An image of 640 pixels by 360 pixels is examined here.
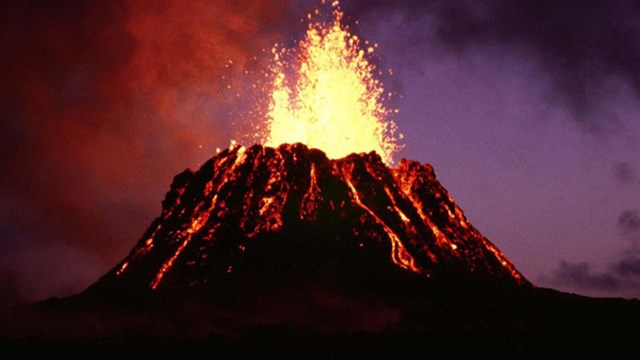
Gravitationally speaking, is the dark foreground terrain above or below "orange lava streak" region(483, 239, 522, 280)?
below

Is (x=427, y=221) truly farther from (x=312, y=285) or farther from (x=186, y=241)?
(x=186, y=241)

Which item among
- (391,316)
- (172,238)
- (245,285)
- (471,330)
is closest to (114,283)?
(172,238)

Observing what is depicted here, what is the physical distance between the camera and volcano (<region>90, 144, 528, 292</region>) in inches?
2598

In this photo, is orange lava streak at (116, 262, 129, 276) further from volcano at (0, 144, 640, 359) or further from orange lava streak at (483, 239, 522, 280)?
orange lava streak at (483, 239, 522, 280)

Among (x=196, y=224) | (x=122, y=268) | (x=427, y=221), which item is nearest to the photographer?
(x=122, y=268)

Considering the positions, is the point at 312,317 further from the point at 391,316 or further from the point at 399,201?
the point at 399,201

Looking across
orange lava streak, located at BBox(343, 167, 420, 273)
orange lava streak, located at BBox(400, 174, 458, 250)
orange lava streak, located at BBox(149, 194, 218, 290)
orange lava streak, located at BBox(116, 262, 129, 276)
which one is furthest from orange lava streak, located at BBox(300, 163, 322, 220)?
orange lava streak, located at BBox(116, 262, 129, 276)

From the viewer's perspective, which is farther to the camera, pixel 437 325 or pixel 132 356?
pixel 437 325

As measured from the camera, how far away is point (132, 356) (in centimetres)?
4909

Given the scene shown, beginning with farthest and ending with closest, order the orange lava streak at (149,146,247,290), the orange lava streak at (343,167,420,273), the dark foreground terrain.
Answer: the orange lava streak at (149,146,247,290), the orange lava streak at (343,167,420,273), the dark foreground terrain

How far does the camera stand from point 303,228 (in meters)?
69.6

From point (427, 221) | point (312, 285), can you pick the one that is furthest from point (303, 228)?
point (427, 221)

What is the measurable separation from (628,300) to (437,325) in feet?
52.9

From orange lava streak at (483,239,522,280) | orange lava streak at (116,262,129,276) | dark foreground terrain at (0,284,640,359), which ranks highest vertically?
orange lava streak at (483,239,522,280)
